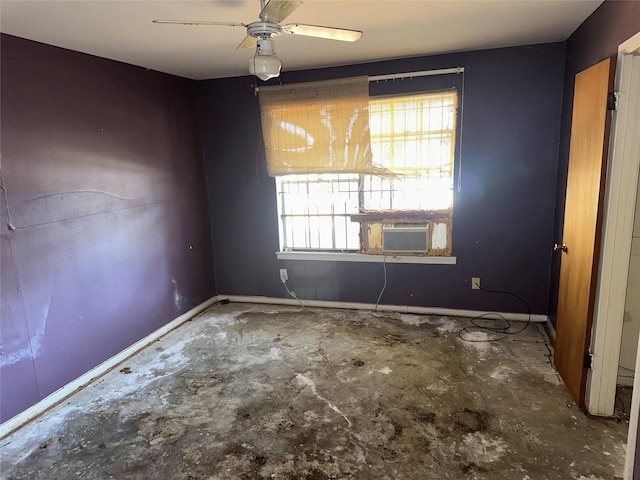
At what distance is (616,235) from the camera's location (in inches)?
84.0

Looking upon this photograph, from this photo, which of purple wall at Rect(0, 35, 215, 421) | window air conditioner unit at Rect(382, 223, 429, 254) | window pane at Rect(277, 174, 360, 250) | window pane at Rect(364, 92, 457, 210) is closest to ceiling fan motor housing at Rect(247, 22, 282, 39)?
purple wall at Rect(0, 35, 215, 421)

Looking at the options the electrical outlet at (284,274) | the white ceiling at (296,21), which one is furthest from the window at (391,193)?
the white ceiling at (296,21)

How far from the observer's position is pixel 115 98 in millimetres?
3199

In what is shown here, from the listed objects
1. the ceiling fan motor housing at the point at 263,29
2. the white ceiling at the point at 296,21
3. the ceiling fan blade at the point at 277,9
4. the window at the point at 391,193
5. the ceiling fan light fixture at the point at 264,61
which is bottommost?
the window at the point at 391,193

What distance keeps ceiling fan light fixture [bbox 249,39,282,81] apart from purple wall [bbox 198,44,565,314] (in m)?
1.91

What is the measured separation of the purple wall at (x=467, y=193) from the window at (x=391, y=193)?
0.13 metres

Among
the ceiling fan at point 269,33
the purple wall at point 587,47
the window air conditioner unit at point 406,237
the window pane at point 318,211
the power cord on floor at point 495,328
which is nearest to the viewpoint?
the ceiling fan at point 269,33

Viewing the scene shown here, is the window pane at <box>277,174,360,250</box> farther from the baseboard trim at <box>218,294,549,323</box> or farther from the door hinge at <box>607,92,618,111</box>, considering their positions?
the door hinge at <box>607,92,618,111</box>

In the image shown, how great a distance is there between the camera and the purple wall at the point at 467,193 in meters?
3.39

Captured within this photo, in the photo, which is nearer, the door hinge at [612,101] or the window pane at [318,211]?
the door hinge at [612,101]

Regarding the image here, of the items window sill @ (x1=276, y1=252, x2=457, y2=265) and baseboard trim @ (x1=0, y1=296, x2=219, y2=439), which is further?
window sill @ (x1=276, y1=252, x2=457, y2=265)

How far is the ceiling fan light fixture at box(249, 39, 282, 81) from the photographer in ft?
6.40

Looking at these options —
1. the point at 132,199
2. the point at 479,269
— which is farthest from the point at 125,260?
the point at 479,269

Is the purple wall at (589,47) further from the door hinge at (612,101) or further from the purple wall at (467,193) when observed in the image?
the door hinge at (612,101)
